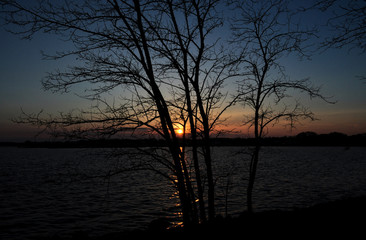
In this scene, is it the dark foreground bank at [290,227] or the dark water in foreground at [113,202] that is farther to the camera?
the dark water in foreground at [113,202]

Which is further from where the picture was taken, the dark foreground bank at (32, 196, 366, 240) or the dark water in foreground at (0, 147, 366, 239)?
the dark water in foreground at (0, 147, 366, 239)

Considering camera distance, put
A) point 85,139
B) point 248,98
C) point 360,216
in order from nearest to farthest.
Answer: point 85,139 → point 360,216 → point 248,98

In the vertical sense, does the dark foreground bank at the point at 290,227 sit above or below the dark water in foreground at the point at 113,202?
above

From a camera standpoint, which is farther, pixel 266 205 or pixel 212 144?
pixel 266 205

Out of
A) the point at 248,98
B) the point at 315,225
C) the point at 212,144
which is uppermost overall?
the point at 248,98

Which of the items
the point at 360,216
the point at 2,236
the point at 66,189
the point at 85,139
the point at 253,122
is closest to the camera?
the point at 85,139

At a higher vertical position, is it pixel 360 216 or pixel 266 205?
pixel 360 216

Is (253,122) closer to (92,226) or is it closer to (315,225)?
(315,225)

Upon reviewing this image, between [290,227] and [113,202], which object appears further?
[113,202]

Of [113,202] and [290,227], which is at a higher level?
[290,227]

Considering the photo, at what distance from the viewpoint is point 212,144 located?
1116cm

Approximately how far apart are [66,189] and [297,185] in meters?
24.7

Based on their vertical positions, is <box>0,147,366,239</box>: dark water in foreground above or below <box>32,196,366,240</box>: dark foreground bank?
below

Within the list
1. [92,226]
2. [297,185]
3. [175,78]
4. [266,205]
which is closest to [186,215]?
[175,78]
